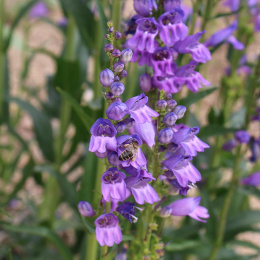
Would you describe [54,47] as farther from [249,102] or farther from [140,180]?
[140,180]

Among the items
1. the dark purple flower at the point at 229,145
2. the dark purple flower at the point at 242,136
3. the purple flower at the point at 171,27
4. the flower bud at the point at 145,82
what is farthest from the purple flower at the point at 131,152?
the dark purple flower at the point at 229,145

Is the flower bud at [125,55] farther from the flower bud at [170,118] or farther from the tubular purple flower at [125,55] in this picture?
the flower bud at [170,118]

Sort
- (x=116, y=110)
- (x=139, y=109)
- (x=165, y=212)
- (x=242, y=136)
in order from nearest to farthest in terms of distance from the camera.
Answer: (x=116, y=110) → (x=139, y=109) → (x=165, y=212) → (x=242, y=136)

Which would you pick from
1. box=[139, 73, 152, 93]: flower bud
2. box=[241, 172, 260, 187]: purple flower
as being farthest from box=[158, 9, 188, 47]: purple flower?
box=[241, 172, 260, 187]: purple flower

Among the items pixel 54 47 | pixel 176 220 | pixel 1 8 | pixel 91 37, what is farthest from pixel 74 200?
pixel 54 47

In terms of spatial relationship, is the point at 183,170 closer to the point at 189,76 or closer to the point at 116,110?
the point at 116,110

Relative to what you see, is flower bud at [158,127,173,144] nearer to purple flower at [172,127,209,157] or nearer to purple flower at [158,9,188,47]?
purple flower at [172,127,209,157]

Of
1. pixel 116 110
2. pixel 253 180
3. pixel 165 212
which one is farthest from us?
pixel 253 180

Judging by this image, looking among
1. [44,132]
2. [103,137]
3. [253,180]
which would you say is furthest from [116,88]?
[44,132]
